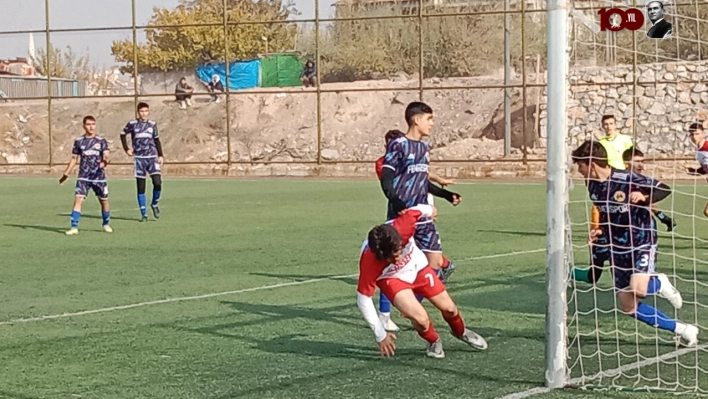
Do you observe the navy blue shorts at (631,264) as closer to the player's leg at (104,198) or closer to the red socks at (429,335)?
the red socks at (429,335)

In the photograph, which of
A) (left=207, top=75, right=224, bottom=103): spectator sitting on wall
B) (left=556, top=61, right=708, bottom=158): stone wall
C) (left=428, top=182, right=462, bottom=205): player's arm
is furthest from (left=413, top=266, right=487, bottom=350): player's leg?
(left=207, top=75, right=224, bottom=103): spectator sitting on wall

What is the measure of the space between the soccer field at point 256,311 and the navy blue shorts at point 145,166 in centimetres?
86

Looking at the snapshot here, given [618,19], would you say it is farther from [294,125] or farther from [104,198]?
[294,125]

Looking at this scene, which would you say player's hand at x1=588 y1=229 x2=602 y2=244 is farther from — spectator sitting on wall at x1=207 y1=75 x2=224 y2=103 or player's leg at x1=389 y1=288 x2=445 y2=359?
spectator sitting on wall at x1=207 y1=75 x2=224 y2=103

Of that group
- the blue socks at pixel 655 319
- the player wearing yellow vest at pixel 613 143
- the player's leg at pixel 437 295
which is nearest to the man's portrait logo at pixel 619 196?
the blue socks at pixel 655 319

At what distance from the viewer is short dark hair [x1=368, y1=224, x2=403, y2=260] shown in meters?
7.11

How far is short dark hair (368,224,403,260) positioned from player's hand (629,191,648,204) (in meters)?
1.73

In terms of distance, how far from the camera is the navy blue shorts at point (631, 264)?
25.7 ft

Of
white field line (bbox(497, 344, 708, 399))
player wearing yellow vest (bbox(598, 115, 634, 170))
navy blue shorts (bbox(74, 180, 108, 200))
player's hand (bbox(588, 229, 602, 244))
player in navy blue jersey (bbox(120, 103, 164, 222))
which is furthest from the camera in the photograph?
player in navy blue jersey (bbox(120, 103, 164, 222))

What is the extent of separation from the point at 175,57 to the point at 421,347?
45.5 m

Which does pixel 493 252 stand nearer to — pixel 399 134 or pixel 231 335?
pixel 399 134

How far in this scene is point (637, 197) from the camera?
7730 millimetres

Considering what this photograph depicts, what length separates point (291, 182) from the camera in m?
30.1

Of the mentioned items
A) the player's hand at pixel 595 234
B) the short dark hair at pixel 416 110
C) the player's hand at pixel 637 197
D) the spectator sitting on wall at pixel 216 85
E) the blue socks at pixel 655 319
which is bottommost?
the blue socks at pixel 655 319
